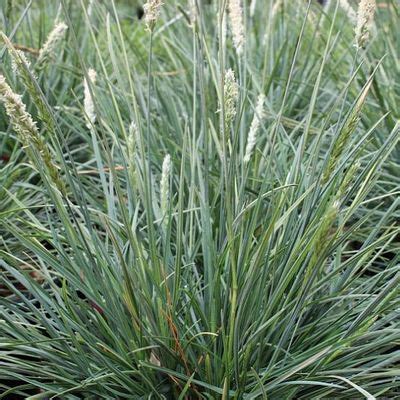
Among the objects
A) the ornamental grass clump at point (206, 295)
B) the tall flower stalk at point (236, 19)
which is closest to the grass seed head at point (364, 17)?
the ornamental grass clump at point (206, 295)

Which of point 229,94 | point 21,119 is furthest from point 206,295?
point 21,119

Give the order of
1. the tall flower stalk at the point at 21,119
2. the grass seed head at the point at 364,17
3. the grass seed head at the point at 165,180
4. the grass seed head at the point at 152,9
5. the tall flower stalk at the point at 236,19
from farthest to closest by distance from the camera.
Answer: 1. the tall flower stalk at the point at 236,19
2. the grass seed head at the point at 165,180
3. the grass seed head at the point at 364,17
4. the grass seed head at the point at 152,9
5. the tall flower stalk at the point at 21,119

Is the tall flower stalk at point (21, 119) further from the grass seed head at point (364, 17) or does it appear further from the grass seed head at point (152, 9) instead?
the grass seed head at point (364, 17)

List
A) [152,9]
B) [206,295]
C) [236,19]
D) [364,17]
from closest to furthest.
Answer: [152,9]
[364,17]
[206,295]
[236,19]

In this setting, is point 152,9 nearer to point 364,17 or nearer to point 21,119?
point 21,119

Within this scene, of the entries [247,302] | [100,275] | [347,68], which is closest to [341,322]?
[247,302]

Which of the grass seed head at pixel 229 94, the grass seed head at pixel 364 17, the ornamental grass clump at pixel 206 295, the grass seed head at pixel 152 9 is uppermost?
the grass seed head at pixel 152 9

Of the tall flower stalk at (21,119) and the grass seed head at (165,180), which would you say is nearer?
the tall flower stalk at (21,119)

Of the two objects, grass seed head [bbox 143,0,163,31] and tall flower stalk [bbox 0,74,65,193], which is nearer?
tall flower stalk [bbox 0,74,65,193]

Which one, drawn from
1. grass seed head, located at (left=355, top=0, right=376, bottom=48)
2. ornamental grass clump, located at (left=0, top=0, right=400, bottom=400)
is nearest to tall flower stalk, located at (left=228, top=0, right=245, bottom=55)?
ornamental grass clump, located at (left=0, top=0, right=400, bottom=400)

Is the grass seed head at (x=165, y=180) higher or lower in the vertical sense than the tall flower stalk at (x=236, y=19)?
lower

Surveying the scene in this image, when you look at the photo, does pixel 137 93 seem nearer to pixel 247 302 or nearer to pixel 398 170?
pixel 398 170

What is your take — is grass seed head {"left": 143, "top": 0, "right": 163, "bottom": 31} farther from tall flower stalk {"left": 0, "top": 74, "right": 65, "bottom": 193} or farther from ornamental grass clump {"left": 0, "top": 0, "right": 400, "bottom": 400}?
tall flower stalk {"left": 0, "top": 74, "right": 65, "bottom": 193}

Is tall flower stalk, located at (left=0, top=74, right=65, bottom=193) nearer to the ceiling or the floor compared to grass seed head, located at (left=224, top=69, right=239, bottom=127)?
nearer to the ceiling
